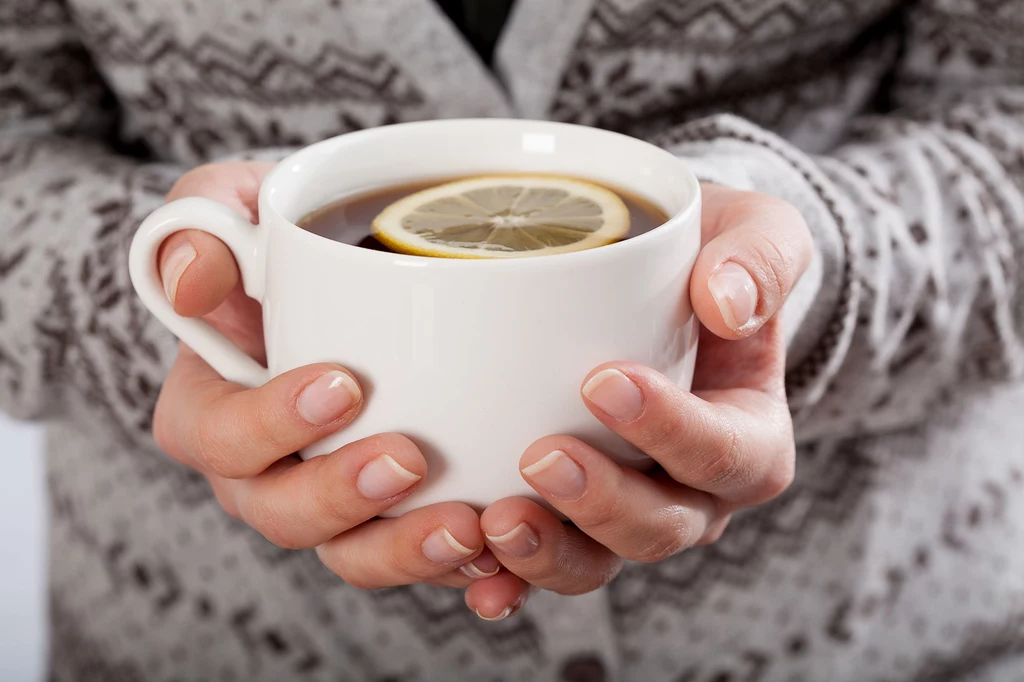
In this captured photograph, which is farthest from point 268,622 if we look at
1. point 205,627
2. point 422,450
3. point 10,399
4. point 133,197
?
point 422,450

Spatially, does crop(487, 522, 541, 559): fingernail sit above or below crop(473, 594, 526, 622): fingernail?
above

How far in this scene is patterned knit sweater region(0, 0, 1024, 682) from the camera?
72 cm

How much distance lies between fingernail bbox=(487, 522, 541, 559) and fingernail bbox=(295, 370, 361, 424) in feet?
0.30

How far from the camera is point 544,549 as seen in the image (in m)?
0.42

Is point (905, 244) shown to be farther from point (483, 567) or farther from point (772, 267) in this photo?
point (483, 567)

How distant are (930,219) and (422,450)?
1.68 feet

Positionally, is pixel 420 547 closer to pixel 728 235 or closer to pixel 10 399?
pixel 728 235

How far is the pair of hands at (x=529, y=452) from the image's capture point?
377 millimetres

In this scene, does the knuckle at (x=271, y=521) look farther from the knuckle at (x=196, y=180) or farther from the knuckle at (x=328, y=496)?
the knuckle at (x=196, y=180)

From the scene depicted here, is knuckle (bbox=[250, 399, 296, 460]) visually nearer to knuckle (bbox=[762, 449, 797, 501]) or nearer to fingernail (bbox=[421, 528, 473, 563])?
fingernail (bbox=[421, 528, 473, 563])

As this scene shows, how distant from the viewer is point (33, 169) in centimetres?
80

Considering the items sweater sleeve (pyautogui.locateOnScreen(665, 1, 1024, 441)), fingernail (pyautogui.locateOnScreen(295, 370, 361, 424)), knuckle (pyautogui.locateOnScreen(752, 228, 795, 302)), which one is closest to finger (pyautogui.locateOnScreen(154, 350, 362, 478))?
fingernail (pyautogui.locateOnScreen(295, 370, 361, 424))

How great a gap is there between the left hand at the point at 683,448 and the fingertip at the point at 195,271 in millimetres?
178

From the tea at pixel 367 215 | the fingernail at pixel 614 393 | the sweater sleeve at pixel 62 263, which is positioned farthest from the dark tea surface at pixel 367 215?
the sweater sleeve at pixel 62 263
